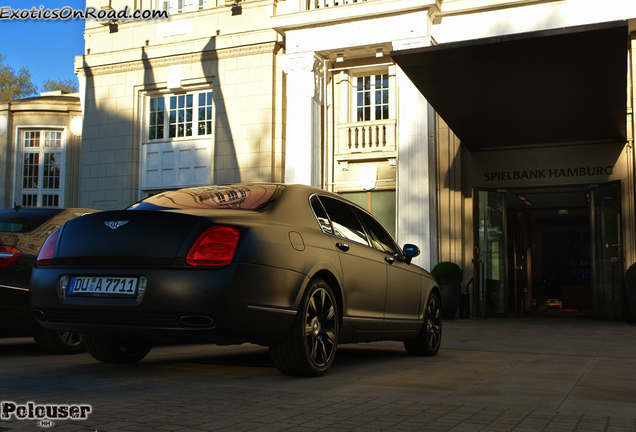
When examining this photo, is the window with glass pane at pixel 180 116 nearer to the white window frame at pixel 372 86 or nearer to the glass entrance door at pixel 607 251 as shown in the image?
the white window frame at pixel 372 86

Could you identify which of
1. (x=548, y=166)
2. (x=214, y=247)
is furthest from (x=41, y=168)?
(x=214, y=247)

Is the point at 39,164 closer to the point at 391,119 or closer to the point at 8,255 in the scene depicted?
the point at 391,119

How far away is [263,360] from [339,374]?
1.18 m

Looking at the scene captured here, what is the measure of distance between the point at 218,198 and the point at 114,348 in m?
1.55

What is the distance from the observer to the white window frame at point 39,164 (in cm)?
2467

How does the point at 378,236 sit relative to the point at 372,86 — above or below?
below

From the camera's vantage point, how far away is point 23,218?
22.0ft

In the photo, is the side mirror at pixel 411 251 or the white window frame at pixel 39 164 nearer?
the side mirror at pixel 411 251

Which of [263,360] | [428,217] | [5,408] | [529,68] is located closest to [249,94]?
[428,217]

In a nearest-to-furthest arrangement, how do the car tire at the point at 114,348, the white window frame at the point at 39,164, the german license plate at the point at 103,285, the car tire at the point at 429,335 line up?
the german license plate at the point at 103,285
the car tire at the point at 114,348
the car tire at the point at 429,335
the white window frame at the point at 39,164

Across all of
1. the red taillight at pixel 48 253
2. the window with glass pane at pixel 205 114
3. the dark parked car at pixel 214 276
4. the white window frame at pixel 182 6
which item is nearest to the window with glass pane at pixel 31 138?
the white window frame at pixel 182 6

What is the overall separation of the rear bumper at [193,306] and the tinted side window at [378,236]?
1.82 m

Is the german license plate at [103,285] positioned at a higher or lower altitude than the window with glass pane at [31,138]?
lower

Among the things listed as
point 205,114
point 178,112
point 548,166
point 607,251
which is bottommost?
point 607,251
